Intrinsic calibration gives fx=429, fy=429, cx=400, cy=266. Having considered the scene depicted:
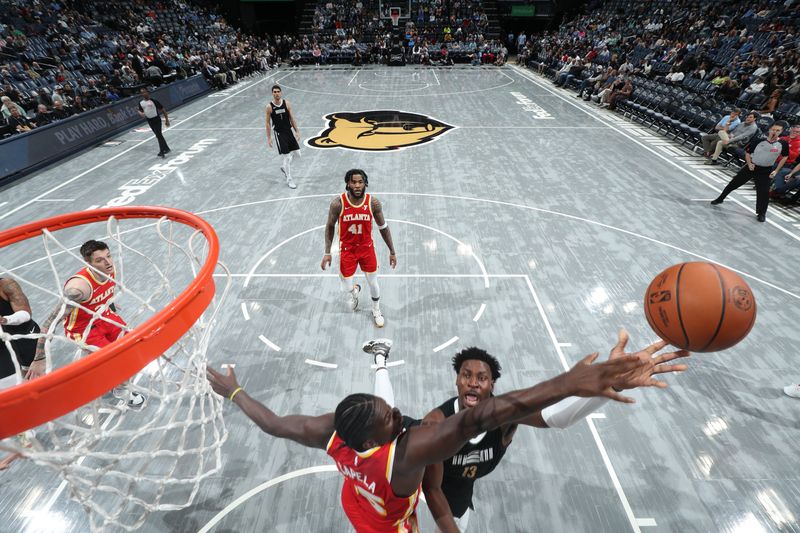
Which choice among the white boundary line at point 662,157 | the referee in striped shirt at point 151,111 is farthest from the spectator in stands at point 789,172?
the referee in striped shirt at point 151,111

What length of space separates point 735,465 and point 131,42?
24.9m

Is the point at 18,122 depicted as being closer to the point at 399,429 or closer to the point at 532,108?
the point at 399,429

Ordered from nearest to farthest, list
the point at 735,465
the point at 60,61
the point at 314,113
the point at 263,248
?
the point at 735,465 → the point at 263,248 → the point at 314,113 → the point at 60,61

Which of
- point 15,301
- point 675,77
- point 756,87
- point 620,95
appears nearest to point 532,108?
point 620,95

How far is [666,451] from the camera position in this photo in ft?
11.6

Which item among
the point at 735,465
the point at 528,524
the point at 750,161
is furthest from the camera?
the point at 750,161

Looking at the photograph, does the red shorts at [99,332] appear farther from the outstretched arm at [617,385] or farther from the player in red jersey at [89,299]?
the outstretched arm at [617,385]

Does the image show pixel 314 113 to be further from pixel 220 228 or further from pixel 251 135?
pixel 220 228

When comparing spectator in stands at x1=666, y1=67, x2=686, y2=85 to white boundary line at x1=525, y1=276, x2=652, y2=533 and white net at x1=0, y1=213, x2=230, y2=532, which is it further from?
white net at x1=0, y1=213, x2=230, y2=532

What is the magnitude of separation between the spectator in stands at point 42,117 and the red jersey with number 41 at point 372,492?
13.3 metres

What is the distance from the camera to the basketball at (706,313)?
2219 mm

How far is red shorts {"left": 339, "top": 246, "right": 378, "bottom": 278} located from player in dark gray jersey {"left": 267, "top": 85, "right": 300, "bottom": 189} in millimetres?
4256

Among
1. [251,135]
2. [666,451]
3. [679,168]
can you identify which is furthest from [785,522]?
[251,135]

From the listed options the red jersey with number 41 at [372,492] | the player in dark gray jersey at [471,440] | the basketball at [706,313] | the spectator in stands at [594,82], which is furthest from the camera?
the spectator in stands at [594,82]
